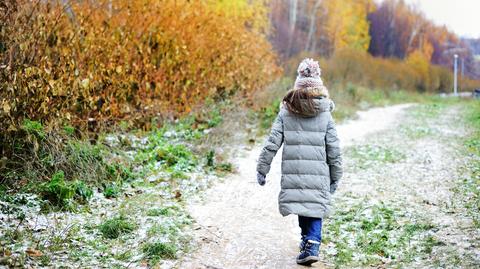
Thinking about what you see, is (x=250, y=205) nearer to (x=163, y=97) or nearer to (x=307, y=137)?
(x=307, y=137)

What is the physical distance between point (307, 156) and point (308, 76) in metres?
0.74

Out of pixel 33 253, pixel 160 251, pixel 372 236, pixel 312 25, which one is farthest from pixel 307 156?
pixel 312 25

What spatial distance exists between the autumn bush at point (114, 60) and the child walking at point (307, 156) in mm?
3564

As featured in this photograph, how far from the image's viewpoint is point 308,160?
4.83 metres

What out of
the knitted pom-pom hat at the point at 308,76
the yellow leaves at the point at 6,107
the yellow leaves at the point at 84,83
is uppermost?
the knitted pom-pom hat at the point at 308,76

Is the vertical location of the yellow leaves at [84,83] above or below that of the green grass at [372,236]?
above

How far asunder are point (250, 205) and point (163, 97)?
519 cm

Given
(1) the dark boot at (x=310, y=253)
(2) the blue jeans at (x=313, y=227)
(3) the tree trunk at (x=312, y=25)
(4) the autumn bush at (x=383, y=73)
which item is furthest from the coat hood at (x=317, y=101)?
(3) the tree trunk at (x=312, y=25)

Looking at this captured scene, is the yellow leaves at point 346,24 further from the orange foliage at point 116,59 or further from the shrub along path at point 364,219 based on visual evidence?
the shrub along path at point 364,219

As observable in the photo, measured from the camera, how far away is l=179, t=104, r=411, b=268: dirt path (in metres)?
5.09

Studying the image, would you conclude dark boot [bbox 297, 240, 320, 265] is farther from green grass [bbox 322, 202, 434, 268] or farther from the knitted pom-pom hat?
the knitted pom-pom hat

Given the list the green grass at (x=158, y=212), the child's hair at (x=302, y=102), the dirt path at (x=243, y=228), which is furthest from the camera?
the green grass at (x=158, y=212)

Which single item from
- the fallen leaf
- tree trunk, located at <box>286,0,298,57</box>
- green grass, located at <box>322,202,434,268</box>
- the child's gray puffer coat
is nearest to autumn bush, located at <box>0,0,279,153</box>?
the fallen leaf

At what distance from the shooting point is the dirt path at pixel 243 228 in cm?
509
